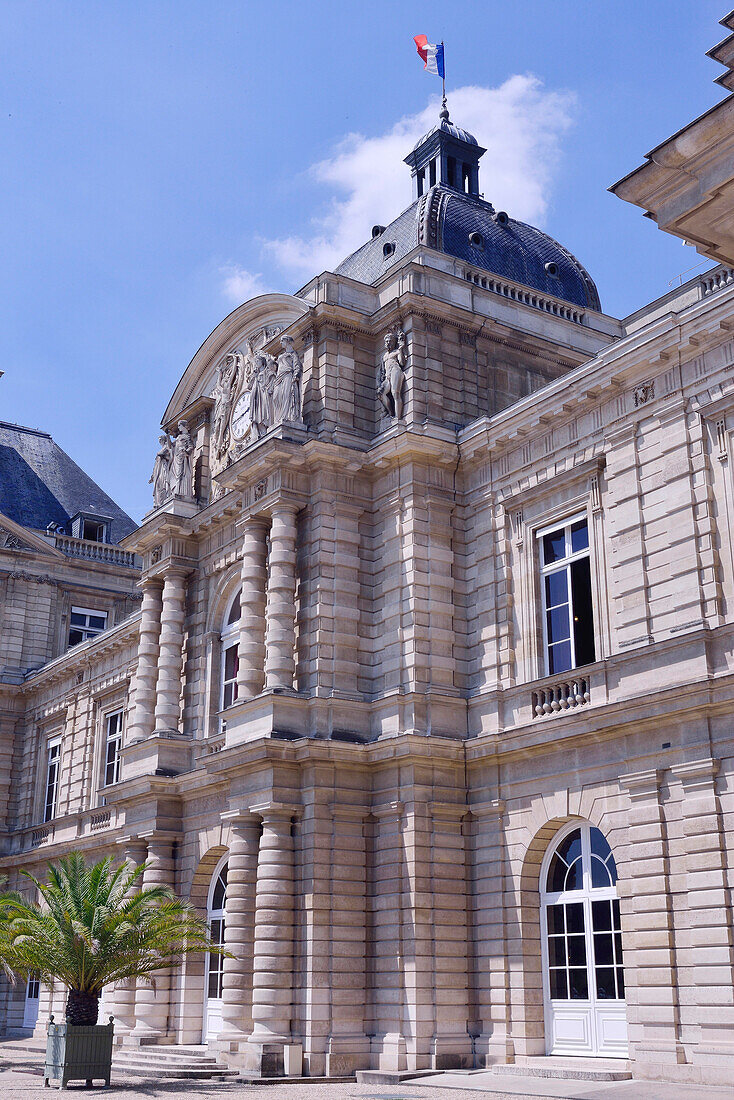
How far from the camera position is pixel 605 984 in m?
19.7

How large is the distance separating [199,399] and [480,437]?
30.4 feet

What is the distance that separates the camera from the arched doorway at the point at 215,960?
2550cm

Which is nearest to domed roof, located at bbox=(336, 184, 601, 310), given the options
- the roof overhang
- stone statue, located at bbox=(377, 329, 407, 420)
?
stone statue, located at bbox=(377, 329, 407, 420)

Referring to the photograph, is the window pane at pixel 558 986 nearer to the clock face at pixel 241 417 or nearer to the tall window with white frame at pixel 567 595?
the tall window with white frame at pixel 567 595

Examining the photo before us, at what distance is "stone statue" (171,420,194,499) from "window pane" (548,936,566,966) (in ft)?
46.7

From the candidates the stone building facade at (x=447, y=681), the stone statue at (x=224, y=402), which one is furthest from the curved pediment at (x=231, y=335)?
the stone statue at (x=224, y=402)

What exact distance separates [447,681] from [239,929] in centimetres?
609

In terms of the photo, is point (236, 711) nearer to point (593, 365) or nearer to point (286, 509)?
point (286, 509)

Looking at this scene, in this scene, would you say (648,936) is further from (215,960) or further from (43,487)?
(43,487)

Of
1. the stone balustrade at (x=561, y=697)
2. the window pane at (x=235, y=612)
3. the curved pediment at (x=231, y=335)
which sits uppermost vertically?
the curved pediment at (x=231, y=335)

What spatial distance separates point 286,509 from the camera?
81.6ft

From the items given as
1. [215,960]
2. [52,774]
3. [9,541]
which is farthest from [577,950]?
[9,541]

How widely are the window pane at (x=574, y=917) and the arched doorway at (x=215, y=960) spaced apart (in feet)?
25.8

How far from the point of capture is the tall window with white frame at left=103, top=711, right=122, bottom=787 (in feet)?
120
